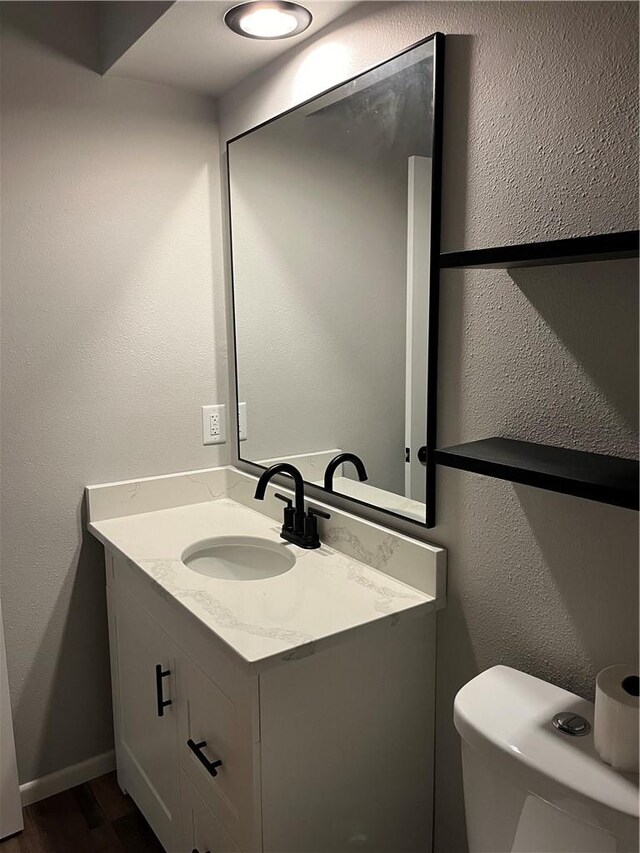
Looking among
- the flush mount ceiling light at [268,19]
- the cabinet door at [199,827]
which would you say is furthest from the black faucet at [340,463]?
the flush mount ceiling light at [268,19]

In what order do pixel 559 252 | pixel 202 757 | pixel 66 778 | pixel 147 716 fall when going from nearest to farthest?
pixel 559 252 → pixel 202 757 → pixel 147 716 → pixel 66 778

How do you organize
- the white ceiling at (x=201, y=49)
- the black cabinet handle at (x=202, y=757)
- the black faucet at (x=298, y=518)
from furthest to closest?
the black faucet at (x=298, y=518) < the white ceiling at (x=201, y=49) < the black cabinet handle at (x=202, y=757)

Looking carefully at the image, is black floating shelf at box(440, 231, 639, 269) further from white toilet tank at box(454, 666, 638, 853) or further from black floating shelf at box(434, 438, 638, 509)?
white toilet tank at box(454, 666, 638, 853)

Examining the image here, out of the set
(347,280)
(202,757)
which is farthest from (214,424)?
(202,757)

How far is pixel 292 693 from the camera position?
1.40 meters

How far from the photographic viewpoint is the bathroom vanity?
1.40m

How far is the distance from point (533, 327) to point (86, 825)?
1851mm

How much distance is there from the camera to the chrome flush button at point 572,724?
46.1 inches

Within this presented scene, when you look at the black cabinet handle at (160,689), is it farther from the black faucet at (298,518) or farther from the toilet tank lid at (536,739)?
the toilet tank lid at (536,739)

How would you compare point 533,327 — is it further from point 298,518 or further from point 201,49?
point 201,49

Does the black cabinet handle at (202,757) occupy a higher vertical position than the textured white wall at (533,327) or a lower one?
lower

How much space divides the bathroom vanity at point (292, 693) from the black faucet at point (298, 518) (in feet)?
0.11

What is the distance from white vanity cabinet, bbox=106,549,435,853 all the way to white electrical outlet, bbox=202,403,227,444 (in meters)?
0.61

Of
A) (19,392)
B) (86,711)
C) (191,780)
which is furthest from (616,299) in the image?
(86,711)
